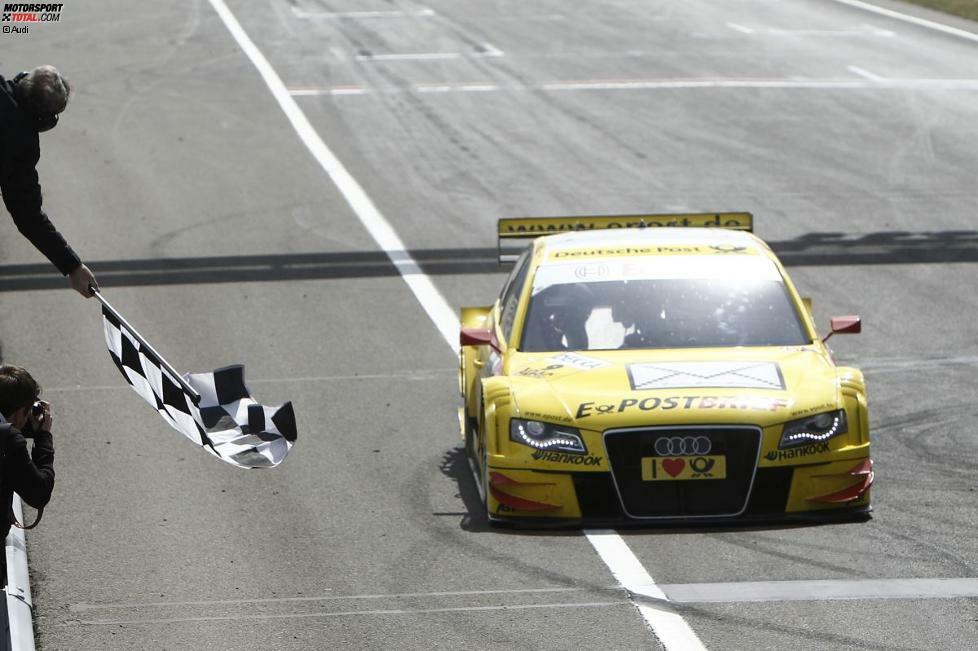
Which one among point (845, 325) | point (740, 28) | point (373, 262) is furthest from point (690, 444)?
point (740, 28)

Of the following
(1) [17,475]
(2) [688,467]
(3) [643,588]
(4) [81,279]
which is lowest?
(3) [643,588]

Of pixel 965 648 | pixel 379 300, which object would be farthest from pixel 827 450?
pixel 379 300

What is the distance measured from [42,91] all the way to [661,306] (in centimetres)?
414

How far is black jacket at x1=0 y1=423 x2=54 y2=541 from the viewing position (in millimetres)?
5949

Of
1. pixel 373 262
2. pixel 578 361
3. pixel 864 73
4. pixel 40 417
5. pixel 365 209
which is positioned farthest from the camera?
A: pixel 864 73

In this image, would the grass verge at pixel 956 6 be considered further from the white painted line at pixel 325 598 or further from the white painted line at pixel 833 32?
the white painted line at pixel 325 598

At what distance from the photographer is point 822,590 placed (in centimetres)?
819

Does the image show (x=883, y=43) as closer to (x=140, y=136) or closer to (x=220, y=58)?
(x=220, y=58)

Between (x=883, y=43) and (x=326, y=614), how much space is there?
87.0ft

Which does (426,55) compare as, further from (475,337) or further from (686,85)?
(475,337)

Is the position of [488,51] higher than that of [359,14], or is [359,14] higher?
[488,51]

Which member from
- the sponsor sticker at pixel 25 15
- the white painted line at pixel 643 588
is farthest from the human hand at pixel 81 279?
the sponsor sticker at pixel 25 15

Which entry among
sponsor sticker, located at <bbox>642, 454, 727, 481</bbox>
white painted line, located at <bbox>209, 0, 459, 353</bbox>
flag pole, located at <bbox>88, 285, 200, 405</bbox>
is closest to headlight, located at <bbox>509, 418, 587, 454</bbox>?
sponsor sticker, located at <bbox>642, 454, 727, 481</bbox>

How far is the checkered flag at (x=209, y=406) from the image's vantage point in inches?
319
